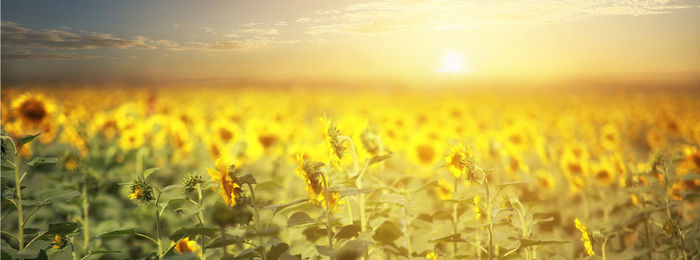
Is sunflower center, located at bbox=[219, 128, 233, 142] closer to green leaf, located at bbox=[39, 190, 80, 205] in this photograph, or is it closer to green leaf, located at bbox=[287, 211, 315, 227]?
green leaf, located at bbox=[39, 190, 80, 205]

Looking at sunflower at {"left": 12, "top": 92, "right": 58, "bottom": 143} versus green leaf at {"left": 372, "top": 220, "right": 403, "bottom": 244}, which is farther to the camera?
sunflower at {"left": 12, "top": 92, "right": 58, "bottom": 143}

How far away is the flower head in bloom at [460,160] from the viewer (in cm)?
125

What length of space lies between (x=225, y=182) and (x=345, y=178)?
1.54 feet

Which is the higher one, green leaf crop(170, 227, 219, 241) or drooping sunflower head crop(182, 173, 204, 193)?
drooping sunflower head crop(182, 173, 204, 193)

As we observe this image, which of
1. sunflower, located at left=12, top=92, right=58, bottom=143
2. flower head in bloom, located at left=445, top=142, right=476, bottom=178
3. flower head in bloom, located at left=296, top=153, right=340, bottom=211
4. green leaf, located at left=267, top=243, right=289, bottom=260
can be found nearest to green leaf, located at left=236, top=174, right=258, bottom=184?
flower head in bloom, located at left=296, top=153, right=340, bottom=211

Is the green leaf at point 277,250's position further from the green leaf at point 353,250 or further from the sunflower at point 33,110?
the sunflower at point 33,110

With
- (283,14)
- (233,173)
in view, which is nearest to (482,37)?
(283,14)

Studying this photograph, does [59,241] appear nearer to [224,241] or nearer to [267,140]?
[224,241]

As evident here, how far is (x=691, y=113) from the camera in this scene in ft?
14.4

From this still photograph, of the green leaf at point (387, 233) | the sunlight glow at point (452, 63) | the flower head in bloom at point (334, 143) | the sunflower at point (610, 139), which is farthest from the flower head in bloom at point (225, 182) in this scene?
the sunflower at point (610, 139)

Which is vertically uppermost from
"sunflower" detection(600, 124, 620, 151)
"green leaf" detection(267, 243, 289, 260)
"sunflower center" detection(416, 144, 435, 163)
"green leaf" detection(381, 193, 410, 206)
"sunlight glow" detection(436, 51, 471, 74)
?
"sunlight glow" detection(436, 51, 471, 74)

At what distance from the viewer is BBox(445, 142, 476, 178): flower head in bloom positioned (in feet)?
4.10

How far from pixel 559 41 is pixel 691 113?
293cm

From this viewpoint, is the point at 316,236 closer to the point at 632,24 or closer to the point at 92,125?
the point at 632,24
